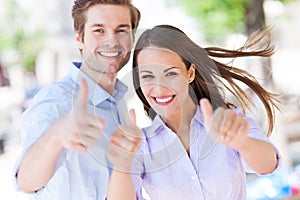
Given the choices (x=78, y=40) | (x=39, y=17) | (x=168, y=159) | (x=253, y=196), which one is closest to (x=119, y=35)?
(x=78, y=40)

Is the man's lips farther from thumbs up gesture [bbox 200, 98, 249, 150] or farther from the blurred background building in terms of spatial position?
Answer: the blurred background building

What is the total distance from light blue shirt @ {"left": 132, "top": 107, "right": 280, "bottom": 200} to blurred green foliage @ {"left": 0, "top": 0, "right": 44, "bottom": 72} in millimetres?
3794

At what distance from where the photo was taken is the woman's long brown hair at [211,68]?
2.19 feet

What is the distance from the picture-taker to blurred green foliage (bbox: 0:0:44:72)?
14.5 feet

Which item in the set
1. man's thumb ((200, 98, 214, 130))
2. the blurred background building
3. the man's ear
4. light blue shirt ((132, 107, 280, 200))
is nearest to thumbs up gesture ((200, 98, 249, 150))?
man's thumb ((200, 98, 214, 130))

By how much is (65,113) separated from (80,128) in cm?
15

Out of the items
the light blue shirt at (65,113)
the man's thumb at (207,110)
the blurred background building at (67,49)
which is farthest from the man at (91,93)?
the blurred background building at (67,49)

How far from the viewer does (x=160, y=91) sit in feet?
2.07

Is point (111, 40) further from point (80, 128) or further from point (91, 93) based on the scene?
point (80, 128)

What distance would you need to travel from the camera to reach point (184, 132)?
0.73 meters

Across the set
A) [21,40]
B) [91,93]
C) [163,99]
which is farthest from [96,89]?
[21,40]

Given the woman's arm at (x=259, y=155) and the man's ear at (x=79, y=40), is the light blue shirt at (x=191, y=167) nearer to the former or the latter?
the woman's arm at (x=259, y=155)

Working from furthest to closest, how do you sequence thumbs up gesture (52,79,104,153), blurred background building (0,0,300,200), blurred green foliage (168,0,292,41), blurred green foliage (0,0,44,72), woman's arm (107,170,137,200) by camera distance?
blurred green foliage (0,0,44,72)
blurred green foliage (168,0,292,41)
blurred background building (0,0,300,200)
woman's arm (107,170,137,200)
thumbs up gesture (52,79,104,153)

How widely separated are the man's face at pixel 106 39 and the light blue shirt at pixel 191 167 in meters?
0.10
